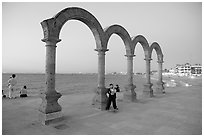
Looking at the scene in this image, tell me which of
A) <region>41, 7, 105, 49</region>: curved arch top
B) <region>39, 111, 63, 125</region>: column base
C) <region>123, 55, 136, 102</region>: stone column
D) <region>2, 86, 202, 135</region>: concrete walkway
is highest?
<region>41, 7, 105, 49</region>: curved arch top

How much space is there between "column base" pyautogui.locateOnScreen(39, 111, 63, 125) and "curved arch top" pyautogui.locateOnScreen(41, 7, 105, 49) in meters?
3.35

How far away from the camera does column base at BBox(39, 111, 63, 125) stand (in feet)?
20.9

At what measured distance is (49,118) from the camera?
21.3 ft

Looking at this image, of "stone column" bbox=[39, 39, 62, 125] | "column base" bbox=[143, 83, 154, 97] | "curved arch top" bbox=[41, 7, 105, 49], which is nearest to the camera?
"stone column" bbox=[39, 39, 62, 125]

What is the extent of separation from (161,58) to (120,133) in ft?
41.2

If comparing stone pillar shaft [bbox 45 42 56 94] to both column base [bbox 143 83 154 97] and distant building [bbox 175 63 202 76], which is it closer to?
column base [bbox 143 83 154 97]

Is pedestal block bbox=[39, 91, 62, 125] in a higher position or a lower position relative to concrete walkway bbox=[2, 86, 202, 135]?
higher

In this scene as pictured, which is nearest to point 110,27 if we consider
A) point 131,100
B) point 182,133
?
point 131,100

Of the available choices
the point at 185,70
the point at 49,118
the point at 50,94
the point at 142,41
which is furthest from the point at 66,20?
the point at 185,70

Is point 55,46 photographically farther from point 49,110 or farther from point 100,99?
point 100,99

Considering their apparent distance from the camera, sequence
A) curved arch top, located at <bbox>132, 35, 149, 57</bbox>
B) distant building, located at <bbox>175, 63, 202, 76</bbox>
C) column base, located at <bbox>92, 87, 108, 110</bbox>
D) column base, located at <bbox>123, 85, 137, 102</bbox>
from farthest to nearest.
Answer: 1. distant building, located at <bbox>175, 63, 202, 76</bbox>
2. curved arch top, located at <bbox>132, 35, 149, 57</bbox>
3. column base, located at <bbox>123, 85, 137, 102</bbox>
4. column base, located at <bbox>92, 87, 108, 110</bbox>

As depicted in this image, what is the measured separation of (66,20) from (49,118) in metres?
4.54

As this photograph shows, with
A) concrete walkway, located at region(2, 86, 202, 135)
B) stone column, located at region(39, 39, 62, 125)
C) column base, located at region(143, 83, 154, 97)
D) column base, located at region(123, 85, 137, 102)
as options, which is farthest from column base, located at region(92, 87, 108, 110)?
column base, located at region(143, 83, 154, 97)

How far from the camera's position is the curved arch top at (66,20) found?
22.0ft
